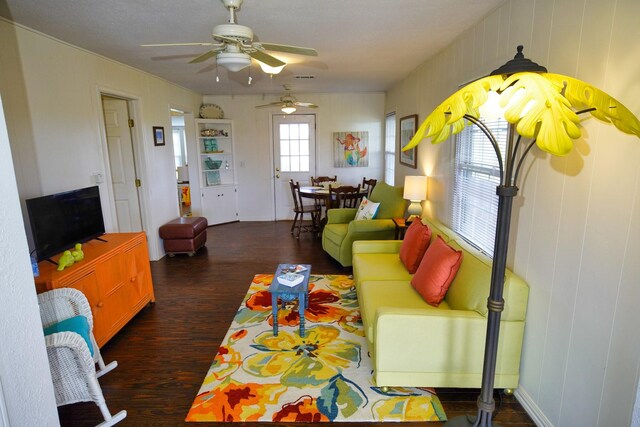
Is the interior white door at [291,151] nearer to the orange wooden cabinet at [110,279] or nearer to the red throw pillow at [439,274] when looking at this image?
the orange wooden cabinet at [110,279]

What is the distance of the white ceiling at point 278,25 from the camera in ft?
7.73

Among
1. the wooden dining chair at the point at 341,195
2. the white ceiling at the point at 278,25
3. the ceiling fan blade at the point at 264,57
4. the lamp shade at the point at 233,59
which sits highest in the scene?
the white ceiling at the point at 278,25

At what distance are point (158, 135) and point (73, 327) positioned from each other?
353 cm

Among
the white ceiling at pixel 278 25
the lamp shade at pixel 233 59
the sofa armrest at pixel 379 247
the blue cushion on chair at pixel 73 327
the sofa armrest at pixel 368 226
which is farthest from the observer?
the sofa armrest at pixel 368 226

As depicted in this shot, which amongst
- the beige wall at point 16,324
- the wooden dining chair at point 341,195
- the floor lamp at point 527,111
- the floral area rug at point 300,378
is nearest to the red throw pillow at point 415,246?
the floral area rug at point 300,378

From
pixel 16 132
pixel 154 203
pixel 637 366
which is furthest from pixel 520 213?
pixel 154 203

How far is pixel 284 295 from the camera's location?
112 inches

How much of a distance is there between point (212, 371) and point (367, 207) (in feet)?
9.23

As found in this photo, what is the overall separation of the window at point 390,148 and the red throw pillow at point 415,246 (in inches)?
117

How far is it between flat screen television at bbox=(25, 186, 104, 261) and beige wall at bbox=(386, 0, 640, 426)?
326cm

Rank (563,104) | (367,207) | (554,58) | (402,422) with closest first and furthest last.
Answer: (563,104)
(554,58)
(402,422)
(367,207)

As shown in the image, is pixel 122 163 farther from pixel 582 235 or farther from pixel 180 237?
pixel 582 235

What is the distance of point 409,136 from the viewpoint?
478 cm

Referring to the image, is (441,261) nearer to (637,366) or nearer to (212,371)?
(637,366)
